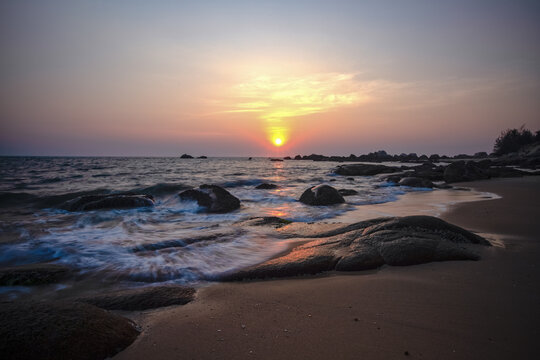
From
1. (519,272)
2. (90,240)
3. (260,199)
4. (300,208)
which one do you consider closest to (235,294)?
(519,272)

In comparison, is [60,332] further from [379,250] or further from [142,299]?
[379,250]

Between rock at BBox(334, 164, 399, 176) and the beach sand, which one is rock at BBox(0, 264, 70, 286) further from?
rock at BBox(334, 164, 399, 176)

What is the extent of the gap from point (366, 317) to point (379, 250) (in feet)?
5.12

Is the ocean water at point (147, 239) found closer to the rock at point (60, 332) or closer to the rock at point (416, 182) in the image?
the rock at point (60, 332)

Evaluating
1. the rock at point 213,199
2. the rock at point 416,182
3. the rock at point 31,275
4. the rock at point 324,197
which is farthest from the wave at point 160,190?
the rock at point 416,182

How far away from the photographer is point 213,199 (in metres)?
9.18

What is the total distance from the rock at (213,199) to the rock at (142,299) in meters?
5.93

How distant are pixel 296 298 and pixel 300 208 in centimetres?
660

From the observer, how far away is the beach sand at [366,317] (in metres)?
1.89

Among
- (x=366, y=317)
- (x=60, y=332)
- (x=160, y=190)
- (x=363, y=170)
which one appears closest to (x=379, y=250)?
(x=366, y=317)

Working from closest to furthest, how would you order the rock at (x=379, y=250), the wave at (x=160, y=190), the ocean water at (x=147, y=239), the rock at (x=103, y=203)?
the rock at (x=379, y=250) → the ocean water at (x=147, y=239) → the rock at (x=103, y=203) → the wave at (x=160, y=190)

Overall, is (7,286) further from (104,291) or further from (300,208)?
(300,208)

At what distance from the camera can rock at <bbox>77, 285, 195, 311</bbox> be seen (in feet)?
8.75

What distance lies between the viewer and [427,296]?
8.55 ft
